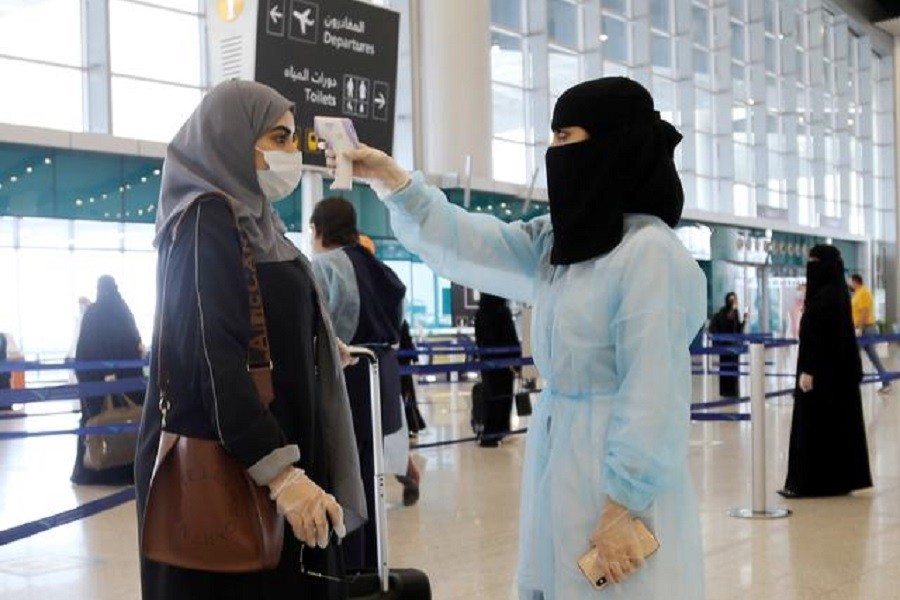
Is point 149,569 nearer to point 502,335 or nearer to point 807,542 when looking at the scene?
point 807,542

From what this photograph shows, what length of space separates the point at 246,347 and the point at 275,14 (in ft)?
19.5

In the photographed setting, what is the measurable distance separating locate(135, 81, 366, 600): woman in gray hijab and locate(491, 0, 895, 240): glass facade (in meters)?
20.8

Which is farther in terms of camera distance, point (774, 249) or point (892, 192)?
point (892, 192)

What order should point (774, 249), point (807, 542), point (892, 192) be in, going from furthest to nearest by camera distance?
point (892, 192), point (774, 249), point (807, 542)

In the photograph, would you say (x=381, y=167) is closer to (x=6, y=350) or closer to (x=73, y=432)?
(x=73, y=432)

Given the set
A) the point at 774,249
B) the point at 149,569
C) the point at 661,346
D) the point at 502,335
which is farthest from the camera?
the point at 774,249

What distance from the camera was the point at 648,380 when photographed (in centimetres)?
205

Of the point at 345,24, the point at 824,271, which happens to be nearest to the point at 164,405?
the point at 824,271

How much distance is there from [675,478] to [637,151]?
2.09ft

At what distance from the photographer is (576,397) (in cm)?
219

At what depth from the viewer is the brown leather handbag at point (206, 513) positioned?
2100mm

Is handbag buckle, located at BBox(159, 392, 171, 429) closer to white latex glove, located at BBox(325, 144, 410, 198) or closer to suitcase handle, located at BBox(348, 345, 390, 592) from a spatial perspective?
white latex glove, located at BBox(325, 144, 410, 198)

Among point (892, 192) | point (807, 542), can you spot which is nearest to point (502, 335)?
point (807, 542)

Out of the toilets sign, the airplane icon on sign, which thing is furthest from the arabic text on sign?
the airplane icon on sign
